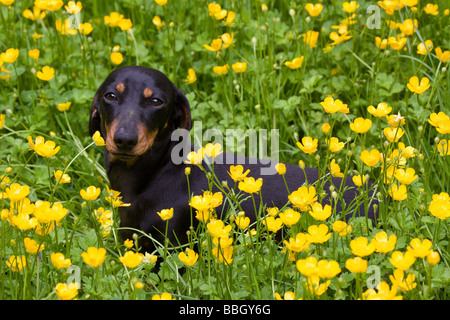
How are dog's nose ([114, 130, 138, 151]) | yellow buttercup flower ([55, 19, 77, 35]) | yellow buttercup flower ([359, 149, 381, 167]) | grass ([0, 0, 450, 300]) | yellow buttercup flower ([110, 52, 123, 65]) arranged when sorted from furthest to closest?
yellow buttercup flower ([55, 19, 77, 35]) < yellow buttercup flower ([110, 52, 123, 65]) < grass ([0, 0, 450, 300]) < dog's nose ([114, 130, 138, 151]) < yellow buttercup flower ([359, 149, 381, 167])

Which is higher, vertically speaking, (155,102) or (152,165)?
(155,102)

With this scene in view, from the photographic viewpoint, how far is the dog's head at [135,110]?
131 inches

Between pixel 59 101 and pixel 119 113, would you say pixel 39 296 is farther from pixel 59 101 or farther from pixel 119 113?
pixel 59 101

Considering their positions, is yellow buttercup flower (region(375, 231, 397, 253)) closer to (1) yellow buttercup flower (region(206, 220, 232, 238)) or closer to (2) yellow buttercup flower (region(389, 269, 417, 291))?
(2) yellow buttercup flower (region(389, 269, 417, 291))

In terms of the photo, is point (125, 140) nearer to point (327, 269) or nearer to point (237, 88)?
point (237, 88)

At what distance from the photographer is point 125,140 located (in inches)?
129

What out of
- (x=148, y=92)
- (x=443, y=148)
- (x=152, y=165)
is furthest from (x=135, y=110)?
(x=443, y=148)

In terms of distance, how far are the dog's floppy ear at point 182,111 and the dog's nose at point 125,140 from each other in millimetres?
476

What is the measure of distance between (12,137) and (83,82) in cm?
65

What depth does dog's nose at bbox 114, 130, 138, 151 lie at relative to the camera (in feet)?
10.7

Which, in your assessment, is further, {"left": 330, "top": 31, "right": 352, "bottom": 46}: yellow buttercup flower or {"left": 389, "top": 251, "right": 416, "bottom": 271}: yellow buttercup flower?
{"left": 330, "top": 31, "right": 352, "bottom": 46}: yellow buttercup flower

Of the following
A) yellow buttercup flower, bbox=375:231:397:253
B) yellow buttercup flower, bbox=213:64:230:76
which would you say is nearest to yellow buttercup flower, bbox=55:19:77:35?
yellow buttercup flower, bbox=213:64:230:76

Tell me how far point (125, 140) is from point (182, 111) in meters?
0.56
